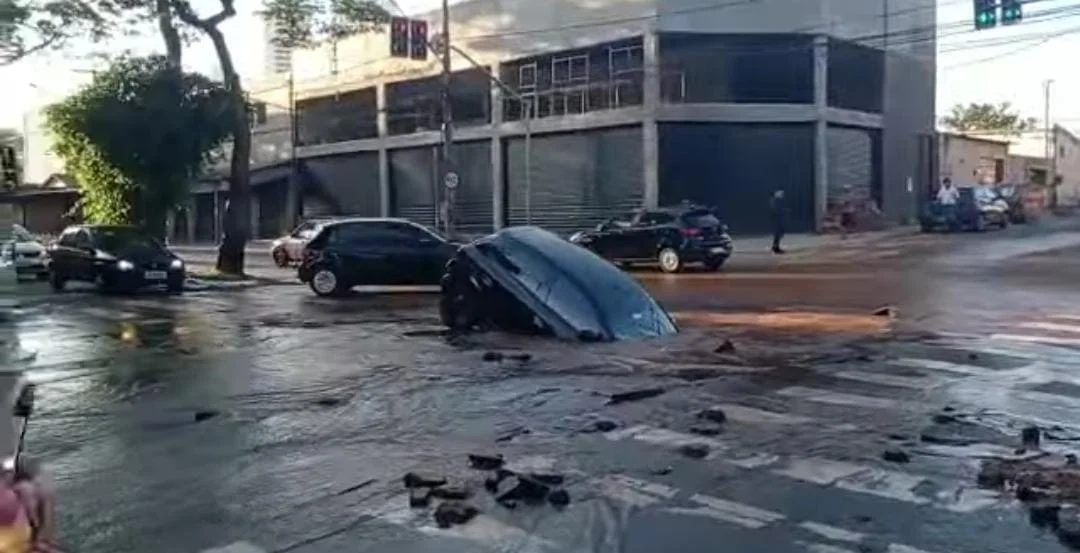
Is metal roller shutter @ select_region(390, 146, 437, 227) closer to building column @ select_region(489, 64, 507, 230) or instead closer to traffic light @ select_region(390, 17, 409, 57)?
building column @ select_region(489, 64, 507, 230)

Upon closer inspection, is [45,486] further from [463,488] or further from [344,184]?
[344,184]

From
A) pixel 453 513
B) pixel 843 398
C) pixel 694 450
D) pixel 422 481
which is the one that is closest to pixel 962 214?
pixel 843 398

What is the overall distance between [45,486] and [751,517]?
390cm

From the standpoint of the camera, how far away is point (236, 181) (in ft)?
96.5

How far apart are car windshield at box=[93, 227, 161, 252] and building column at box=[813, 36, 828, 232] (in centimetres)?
2464

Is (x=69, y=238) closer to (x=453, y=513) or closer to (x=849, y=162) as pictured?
(x=453, y=513)

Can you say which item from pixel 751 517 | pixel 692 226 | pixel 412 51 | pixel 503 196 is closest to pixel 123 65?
pixel 412 51

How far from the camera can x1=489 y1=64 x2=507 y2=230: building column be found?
46.9 metres

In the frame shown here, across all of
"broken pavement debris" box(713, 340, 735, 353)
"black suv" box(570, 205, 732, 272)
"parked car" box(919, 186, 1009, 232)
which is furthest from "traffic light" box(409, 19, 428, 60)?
"broken pavement debris" box(713, 340, 735, 353)

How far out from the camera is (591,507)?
6.33m

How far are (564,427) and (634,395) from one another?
4.65ft

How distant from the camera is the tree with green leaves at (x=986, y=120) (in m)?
87.0

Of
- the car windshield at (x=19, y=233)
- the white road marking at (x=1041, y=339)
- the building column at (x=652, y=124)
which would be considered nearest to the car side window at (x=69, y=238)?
the car windshield at (x=19, y=233)

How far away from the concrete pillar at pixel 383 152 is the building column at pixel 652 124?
16367mm
